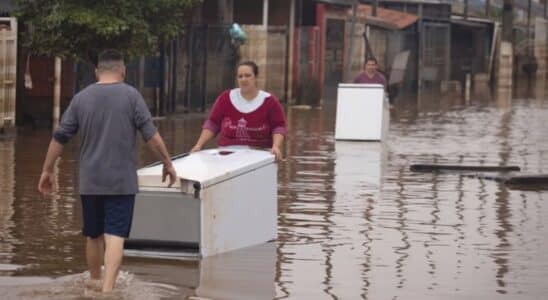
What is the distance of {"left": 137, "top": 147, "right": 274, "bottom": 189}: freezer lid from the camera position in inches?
419

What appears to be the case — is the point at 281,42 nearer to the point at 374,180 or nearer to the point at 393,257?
the point at 374,180

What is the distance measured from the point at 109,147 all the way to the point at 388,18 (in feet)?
121

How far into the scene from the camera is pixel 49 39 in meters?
21.8

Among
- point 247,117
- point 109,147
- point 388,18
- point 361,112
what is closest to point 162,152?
point 109,147

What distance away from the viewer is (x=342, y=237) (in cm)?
1251

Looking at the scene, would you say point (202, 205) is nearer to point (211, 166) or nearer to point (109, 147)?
point (211, 166)

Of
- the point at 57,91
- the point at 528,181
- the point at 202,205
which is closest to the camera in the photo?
the point at 202,205

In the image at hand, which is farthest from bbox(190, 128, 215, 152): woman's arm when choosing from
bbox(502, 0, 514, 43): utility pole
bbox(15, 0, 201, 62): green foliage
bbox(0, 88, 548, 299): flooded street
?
bbox(502, 0, 514, 43): utility pole

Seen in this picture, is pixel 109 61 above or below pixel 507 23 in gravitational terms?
below

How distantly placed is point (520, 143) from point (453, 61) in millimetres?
31471

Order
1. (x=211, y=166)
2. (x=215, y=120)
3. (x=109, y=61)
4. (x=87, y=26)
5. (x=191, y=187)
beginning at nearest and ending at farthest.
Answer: (x=109, y=61)
(x=191, y=187)
(x=211, y=166)
(x=215, y=120)
(x=87, y=26)

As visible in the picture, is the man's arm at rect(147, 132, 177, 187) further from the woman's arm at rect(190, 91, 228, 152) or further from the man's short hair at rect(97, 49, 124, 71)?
the woman's arm at rect(190, 91, 228, 152)

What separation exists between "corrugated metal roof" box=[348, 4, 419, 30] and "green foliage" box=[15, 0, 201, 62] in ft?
64.1

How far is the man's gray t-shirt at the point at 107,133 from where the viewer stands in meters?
9.41
